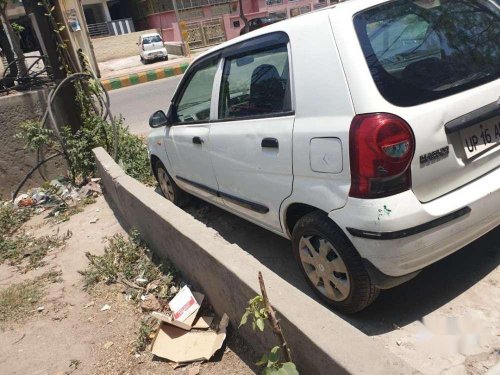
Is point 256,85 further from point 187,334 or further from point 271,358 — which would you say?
point 271,358

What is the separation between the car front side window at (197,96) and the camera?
3680mm

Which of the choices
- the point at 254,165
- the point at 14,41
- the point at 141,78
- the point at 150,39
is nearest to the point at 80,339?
the point at 254,165

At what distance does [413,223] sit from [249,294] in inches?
34.1

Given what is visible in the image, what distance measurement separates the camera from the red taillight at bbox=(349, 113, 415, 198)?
7.19 ft

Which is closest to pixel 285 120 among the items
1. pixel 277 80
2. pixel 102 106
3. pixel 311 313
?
pixel 277 80

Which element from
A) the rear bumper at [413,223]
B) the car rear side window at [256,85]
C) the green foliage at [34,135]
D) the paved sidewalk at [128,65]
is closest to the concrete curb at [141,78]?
the paved sidewalk at [128,65]

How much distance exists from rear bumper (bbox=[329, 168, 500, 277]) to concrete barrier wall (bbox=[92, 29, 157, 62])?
99.6 feet

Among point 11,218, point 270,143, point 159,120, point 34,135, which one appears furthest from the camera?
point 34,135

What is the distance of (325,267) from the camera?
8.68 feet

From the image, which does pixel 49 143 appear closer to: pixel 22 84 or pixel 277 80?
pixel 22 84

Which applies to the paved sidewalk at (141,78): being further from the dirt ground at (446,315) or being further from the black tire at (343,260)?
the black tire at (343,260)

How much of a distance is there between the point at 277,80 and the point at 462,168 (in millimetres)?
1167

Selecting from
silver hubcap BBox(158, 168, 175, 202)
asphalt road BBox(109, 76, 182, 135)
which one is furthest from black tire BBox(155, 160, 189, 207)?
asphalt road BBox(109, 76, 182, 135)

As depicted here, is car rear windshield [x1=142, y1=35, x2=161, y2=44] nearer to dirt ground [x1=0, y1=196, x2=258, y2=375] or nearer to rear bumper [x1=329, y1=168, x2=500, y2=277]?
dirt ground [x1=0, y1=196, x2=258, y2=375]
